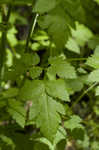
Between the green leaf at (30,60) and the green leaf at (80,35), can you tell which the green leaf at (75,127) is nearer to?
the green leaf at (30,60)

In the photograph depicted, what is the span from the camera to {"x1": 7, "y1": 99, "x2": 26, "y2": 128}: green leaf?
136 centimetres

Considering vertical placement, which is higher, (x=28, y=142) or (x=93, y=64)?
(x=93, y=64)

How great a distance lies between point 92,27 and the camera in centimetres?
302

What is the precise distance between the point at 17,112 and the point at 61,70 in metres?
0.45

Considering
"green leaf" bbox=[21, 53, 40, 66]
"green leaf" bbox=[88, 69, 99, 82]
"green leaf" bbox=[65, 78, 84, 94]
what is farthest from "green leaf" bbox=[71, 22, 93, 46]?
"green leaf" bbox=[88, 69, 99, 82]

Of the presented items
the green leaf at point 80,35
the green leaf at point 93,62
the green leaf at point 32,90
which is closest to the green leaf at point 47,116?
the green leaf at point 32,90

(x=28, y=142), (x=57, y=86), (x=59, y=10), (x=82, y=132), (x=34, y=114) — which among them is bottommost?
(x=28, y=142)

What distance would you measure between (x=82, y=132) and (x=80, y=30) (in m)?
1.02

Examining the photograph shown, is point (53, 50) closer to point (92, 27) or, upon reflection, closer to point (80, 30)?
point (80, 30)

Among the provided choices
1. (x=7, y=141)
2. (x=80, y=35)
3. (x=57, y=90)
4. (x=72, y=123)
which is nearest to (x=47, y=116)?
(x=57, y=90)

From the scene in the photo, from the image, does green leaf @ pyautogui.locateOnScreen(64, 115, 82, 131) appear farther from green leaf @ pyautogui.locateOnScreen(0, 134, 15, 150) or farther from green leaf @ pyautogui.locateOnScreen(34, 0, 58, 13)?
green leaf @ pyautogui.locateOnScreen(34, 0, 58, 13)

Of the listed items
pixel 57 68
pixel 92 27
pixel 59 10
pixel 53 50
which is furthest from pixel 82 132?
pixel 92 27

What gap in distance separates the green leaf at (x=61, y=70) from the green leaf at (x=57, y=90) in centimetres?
4

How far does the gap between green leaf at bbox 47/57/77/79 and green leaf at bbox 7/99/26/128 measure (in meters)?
0.39
